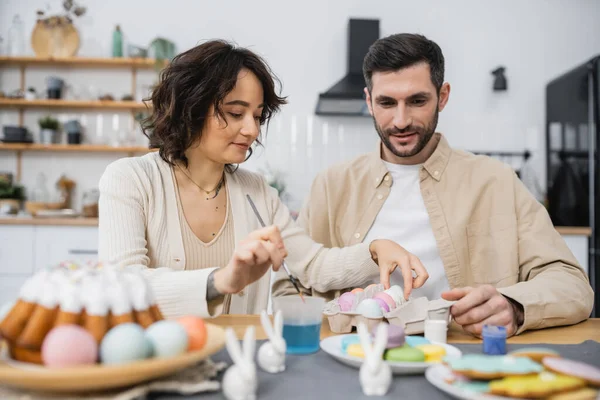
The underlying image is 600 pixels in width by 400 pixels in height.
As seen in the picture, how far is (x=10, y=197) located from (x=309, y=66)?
7.38 feet

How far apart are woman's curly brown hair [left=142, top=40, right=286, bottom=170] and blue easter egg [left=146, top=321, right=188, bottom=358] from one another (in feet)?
2.55

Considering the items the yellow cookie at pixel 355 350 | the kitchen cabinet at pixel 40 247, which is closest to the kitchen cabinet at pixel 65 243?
the kitchen cabinet at pixel 40 247

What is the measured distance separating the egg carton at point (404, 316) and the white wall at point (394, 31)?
109 inches

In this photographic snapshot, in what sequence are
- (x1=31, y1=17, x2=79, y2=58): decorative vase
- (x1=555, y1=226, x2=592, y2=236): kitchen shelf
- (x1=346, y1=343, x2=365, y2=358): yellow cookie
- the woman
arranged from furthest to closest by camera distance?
(x1=31, y1=17, x2=79, y2=58): decorative vase → (x1=555, y1=226, x2=592, y2=236): kitchen shelf → the woman → (x1=346, y1=343, x2=365, y2=358): yellow cookie

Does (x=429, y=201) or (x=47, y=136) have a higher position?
(x=47, y=136)

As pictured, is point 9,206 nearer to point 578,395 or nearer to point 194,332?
point 194,332

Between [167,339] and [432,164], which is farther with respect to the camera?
[432,164]

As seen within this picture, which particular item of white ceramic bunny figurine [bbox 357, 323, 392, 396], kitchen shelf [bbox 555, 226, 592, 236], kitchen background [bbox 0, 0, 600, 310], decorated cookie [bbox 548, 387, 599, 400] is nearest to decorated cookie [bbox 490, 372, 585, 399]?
decorated cookie [bbox 548, 387, 599, 400]

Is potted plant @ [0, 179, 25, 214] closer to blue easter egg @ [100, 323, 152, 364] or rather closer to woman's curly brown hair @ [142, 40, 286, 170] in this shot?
woman's curly brown hair @ [142, 40, 286, 170]

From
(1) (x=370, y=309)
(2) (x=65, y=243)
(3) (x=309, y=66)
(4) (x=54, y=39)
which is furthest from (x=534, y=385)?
(4) (x=54, y=39)

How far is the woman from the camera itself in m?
1.27

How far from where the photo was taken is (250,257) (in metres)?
0.96

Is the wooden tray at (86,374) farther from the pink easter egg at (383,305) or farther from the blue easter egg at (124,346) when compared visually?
the pink easter egg at (383,305)

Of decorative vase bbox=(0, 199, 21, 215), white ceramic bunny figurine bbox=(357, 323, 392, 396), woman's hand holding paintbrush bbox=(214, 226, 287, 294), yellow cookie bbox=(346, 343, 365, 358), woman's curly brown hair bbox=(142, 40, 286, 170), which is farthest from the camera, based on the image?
decorative vase bbox=(0, 199, 21, 215)
